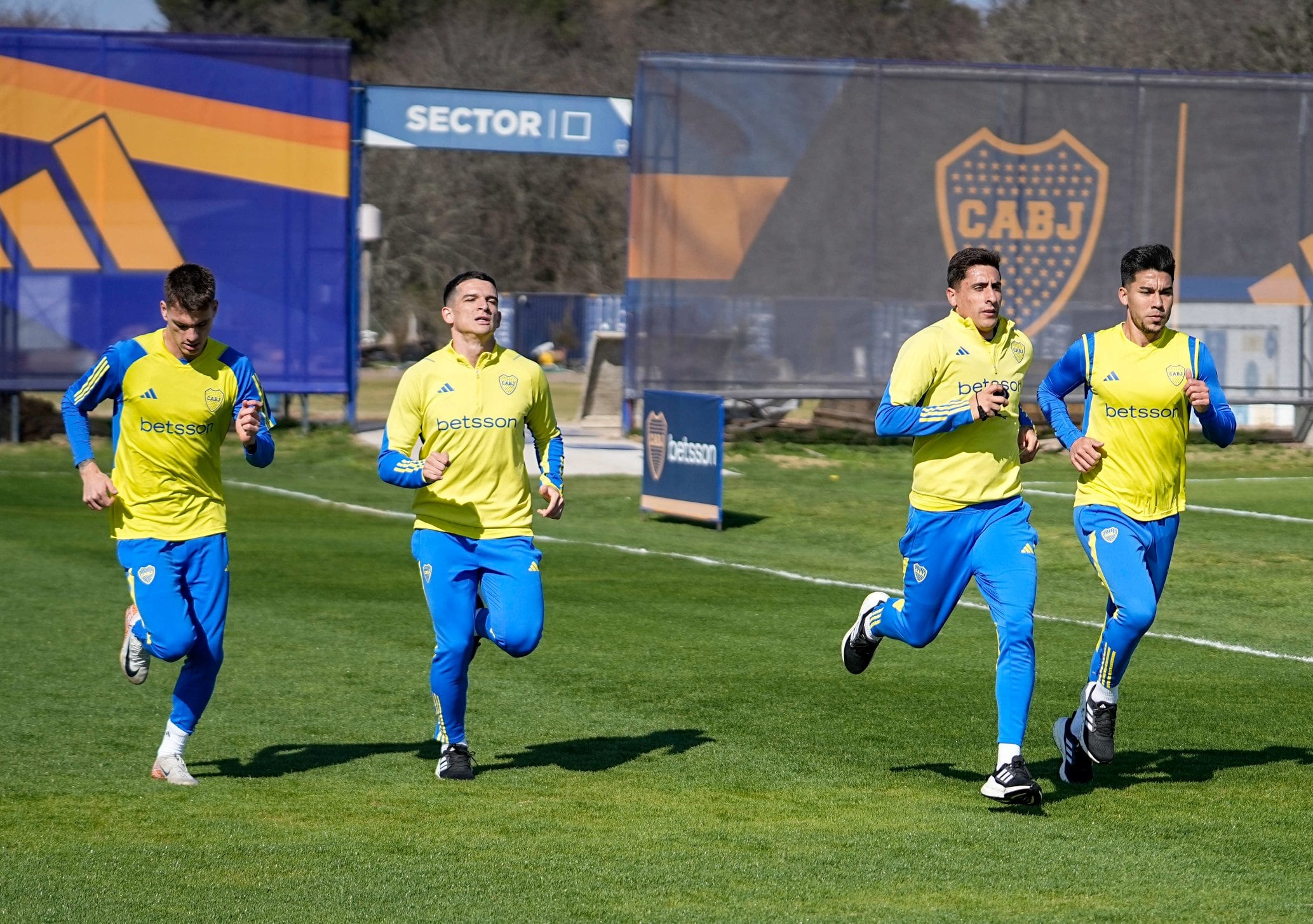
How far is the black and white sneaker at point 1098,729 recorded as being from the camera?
7234mm

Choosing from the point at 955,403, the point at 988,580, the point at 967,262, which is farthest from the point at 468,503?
the point at 967,262

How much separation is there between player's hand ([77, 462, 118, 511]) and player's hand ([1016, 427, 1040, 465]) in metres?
3.81

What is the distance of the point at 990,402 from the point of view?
678cm

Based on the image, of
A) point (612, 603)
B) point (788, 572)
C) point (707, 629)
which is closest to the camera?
point (707, 629)

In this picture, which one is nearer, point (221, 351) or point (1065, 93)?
point (221, 351)

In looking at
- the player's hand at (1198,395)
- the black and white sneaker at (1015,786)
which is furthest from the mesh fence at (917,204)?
the black and white sneaker at (1015,786)

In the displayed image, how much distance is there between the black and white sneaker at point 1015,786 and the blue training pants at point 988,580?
0.11 meters

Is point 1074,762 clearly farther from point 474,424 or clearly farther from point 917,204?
point 917,204

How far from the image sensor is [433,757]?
7.96 m

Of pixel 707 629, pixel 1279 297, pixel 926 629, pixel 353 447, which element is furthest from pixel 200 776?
A: pixel 1279 297

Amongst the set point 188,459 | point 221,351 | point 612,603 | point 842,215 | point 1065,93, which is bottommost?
point 612,603

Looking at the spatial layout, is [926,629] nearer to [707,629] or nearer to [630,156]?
[707,629]

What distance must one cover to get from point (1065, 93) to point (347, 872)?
21.9 meters

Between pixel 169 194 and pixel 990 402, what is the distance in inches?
797
